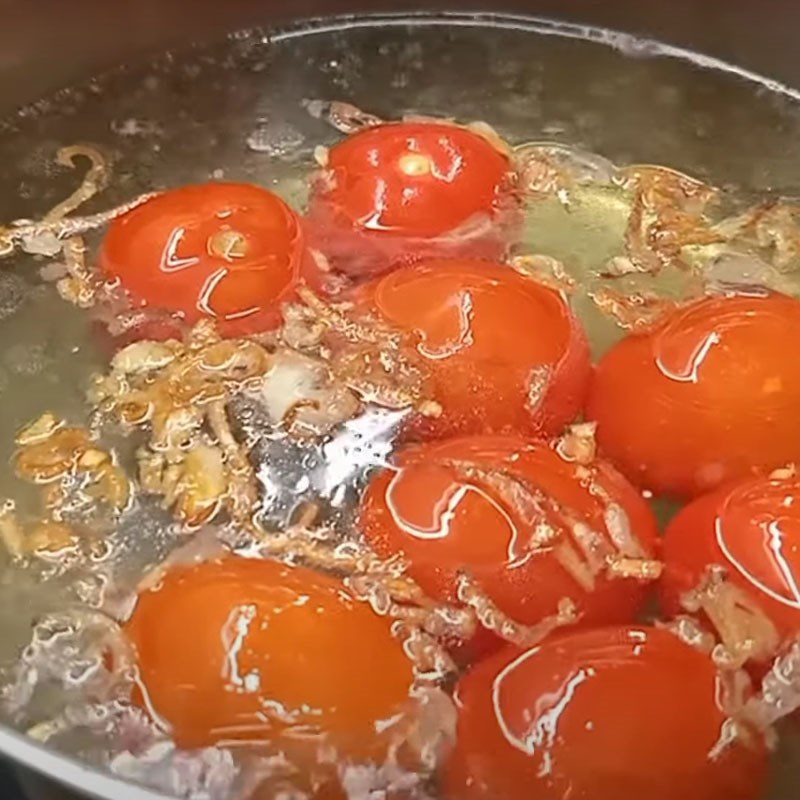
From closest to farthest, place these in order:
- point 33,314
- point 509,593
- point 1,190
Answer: point 509,593 → point 33,314 → point 1,190

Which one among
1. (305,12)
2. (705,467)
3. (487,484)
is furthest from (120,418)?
(305,12)

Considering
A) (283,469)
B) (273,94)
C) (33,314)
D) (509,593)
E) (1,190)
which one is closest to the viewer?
(509,593)

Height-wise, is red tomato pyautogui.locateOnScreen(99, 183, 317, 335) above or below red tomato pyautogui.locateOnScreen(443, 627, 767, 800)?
above

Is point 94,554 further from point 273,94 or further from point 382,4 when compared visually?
point 382,4

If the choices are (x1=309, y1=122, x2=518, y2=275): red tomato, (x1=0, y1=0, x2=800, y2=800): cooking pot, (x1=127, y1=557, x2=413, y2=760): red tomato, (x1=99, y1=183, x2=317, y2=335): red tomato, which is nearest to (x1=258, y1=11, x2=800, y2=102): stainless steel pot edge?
(x1=0, y1=0, x2=800, y2=800): cooking pot

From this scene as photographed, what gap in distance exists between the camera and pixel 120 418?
987 mm

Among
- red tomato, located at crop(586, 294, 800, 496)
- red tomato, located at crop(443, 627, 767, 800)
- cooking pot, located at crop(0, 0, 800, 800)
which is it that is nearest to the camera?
red tomato, located at crop(443, 627, 767, 800)

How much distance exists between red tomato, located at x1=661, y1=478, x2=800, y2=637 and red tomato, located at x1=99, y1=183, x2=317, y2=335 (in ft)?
1.05

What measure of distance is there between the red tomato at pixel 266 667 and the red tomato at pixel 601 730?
2.1 inches

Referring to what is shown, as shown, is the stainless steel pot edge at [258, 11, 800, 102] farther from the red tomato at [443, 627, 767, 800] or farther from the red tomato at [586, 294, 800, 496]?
the red tomato at [443, 627, 767, 800]

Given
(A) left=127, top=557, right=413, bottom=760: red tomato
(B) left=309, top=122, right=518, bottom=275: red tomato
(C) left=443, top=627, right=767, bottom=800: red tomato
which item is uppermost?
(B) left=309, top=122, right=518, bottom=275: red tomato

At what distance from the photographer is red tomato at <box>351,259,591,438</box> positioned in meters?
0.94

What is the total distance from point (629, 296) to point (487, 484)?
0.83 feet

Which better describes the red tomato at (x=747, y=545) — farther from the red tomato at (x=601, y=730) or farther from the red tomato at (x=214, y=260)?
the red tomato at (x=214, y=260)
